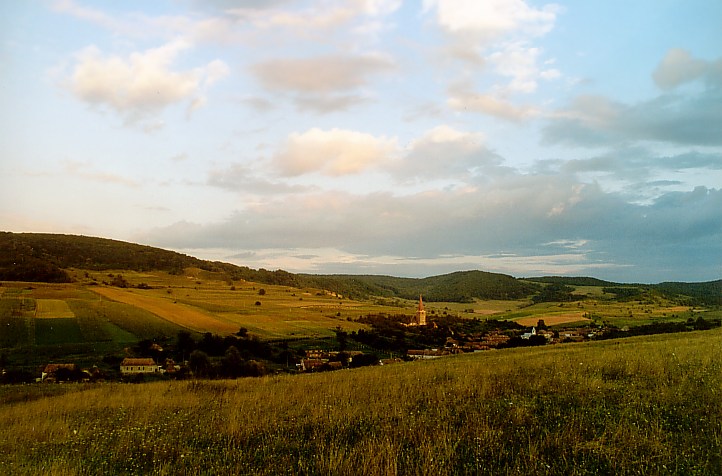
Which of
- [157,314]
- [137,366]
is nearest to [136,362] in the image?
[137,366]

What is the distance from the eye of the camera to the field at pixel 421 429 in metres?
5.95

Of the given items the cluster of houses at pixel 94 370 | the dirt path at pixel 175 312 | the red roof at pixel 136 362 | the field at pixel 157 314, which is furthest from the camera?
the dirt path at pixel 175 312

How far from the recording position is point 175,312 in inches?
3351

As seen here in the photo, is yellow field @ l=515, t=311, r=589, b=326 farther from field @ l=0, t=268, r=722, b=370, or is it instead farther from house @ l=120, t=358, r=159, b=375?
house @ l=120, t=358, r=159, b=375

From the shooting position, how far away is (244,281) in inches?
6545

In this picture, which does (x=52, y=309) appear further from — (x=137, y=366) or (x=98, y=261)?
(x=98, y=261)

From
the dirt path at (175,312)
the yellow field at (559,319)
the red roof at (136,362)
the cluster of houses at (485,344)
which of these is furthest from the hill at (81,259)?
the yellow field at (559,319)

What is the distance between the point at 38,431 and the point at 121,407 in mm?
2581

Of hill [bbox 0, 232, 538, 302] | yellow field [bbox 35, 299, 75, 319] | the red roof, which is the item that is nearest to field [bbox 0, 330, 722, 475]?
the red roof

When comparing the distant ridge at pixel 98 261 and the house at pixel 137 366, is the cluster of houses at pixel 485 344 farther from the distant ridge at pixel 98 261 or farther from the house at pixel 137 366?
the distant ridge at pixel 98 261

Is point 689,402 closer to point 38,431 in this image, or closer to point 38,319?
point 38,431

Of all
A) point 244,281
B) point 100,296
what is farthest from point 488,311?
point 100,296

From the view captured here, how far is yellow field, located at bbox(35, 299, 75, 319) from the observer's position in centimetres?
6606

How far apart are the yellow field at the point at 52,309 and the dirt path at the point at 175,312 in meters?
11.2
